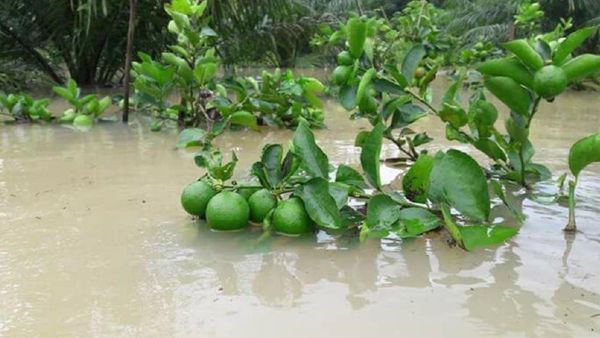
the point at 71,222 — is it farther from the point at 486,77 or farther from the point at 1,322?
the point at 486,77

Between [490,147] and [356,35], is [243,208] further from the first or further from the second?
[490,147]

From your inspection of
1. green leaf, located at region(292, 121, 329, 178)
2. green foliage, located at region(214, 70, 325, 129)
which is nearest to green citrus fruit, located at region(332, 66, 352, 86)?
green leaf, located at region(292, 121, 329, 178)

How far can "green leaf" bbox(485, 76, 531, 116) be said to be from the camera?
192 cm

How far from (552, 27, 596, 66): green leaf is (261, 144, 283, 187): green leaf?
A: 0.79 meters

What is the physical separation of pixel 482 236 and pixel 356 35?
75 centimetres

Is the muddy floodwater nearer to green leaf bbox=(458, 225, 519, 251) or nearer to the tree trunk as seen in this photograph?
green leaf bbox=(458, 225, 519, 251)

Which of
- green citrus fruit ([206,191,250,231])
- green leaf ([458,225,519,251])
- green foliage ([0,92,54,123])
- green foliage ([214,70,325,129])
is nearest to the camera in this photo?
green leaf ([458,225,519,251])

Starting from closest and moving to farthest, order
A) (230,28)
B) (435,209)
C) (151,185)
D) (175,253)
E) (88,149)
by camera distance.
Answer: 1. (175,253)
2. (435,209)
3. (151,185)
4. (88,149)
5. (230,28)

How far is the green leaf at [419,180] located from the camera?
183cm

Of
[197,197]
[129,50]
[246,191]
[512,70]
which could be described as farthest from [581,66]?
[129,50]

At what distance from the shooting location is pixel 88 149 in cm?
A: 326

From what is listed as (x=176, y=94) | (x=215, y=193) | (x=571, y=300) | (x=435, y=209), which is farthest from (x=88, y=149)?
(x=176, y=94)

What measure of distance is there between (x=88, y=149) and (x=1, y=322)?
2.04 metres

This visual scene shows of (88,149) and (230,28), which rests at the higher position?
(230,28)
